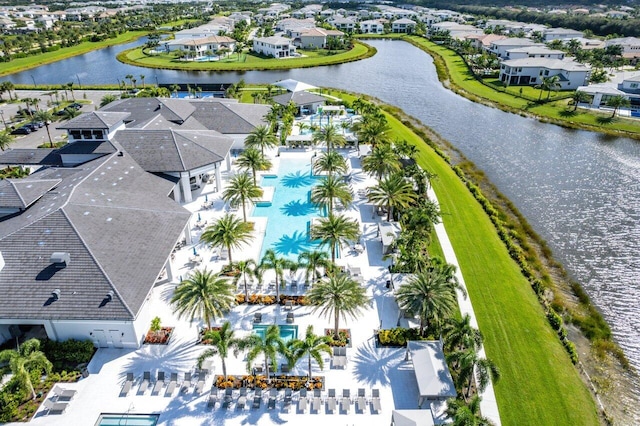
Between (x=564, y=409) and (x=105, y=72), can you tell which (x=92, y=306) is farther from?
(x=105, y=72)

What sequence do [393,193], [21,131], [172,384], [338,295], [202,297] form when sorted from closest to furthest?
[172,384] < [202,297] < [338,295] < [393,193] < [21,131]

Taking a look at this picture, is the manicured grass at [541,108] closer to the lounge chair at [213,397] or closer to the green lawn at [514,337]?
the green lawn at [514,337]

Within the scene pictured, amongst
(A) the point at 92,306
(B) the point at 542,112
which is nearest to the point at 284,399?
(A) the point at 92,306

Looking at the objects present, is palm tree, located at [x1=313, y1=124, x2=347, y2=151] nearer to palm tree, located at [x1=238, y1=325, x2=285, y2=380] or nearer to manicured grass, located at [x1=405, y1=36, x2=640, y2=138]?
palm tree, located at [x1=238, y1=325, x2=285, y2=380]

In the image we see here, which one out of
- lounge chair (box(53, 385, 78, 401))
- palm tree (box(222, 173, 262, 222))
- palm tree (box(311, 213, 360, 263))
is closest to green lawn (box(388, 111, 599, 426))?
palm tree (box(311, 213, 360, 263))

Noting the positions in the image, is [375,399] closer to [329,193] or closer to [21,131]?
[329,193]

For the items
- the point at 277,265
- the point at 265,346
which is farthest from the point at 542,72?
the point at 265,346
